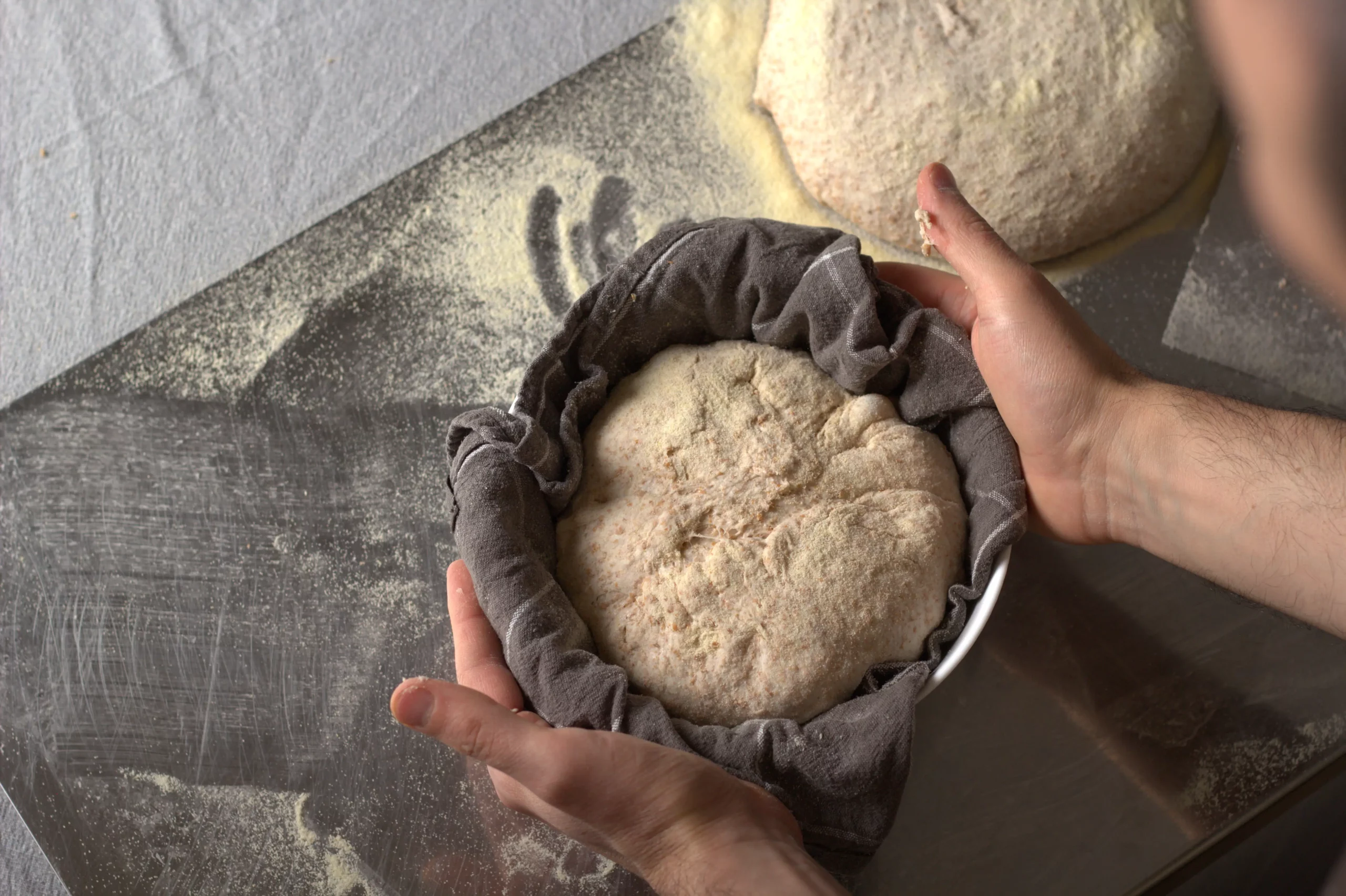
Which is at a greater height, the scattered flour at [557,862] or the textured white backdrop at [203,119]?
the textured white backdrop at [203,119]

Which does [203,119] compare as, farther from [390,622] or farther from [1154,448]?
[1154,448]

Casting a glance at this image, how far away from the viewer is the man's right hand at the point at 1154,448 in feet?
3.31

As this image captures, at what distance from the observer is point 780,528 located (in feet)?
3.15

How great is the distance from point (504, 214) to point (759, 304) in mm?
503

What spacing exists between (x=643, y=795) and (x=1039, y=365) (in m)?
0.59

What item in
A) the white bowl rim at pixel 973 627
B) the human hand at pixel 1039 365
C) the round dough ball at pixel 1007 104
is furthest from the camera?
the round dough ball at pixel 1007 104

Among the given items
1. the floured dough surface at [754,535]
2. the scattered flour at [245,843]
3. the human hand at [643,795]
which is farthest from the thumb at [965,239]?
the scattered flour at [245,843]

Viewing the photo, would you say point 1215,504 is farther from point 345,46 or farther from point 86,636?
point 345,46

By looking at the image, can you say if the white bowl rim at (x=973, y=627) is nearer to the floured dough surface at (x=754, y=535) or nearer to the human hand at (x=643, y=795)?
the floured dough surface at (x=754, y=535)

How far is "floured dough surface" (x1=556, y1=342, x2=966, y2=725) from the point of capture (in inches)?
36.2

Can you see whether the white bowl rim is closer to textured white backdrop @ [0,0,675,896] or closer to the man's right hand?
the man's right hand

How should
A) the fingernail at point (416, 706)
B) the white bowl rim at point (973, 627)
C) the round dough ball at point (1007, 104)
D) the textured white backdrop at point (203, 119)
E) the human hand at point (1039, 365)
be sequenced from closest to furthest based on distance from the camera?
1. the fingernail at point (416, 706)
2. the white bowl rim at point (973, 627)
3. the human hand at point (1039, 365)
4. the round dough ball at point (1007, 104)
5. the textured white backdrop at point (203, 119)

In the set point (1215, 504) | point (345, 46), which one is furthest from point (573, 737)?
point (345, 46)

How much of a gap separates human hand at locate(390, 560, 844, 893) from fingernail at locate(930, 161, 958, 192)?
2.09 ft
